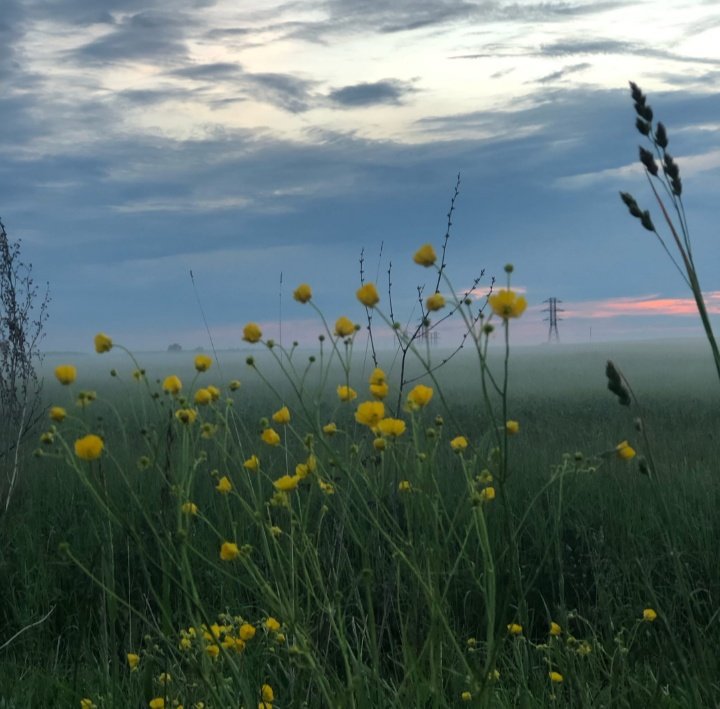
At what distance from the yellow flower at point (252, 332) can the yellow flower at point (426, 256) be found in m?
0.60

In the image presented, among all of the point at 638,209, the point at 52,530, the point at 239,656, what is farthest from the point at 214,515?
the point at 638,209

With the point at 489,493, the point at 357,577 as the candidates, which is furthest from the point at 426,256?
the point at 357,577

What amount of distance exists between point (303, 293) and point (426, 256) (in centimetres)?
47

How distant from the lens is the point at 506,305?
6.64 feet

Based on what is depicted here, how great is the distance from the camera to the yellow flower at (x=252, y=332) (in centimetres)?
257

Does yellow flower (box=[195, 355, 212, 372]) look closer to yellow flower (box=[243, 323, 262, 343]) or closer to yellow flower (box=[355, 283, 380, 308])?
yellow flower (box=[243, 323, 262, 343])

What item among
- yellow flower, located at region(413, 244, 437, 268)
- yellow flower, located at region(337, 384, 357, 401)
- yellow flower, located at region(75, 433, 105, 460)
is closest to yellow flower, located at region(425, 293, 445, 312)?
yellow flower, located at region(413, 244, 437, 268)

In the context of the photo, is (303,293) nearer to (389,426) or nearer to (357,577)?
(389,426)

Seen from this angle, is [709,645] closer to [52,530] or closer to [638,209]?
[638,209]

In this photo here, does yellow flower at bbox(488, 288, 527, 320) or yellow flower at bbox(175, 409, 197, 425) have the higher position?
yellow flower at bbox(488, 288, 527, 320)

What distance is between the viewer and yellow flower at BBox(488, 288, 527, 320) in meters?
2.02

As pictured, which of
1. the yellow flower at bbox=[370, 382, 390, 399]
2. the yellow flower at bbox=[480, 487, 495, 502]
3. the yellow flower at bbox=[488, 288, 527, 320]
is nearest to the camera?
the yellow flower at bbox=[488, 288, 527, 320]

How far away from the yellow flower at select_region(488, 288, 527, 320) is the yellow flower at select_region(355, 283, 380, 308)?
0.34 metres

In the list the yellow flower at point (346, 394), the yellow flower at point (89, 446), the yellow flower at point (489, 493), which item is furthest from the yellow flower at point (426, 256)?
the yellow flower at point (89, 446)
